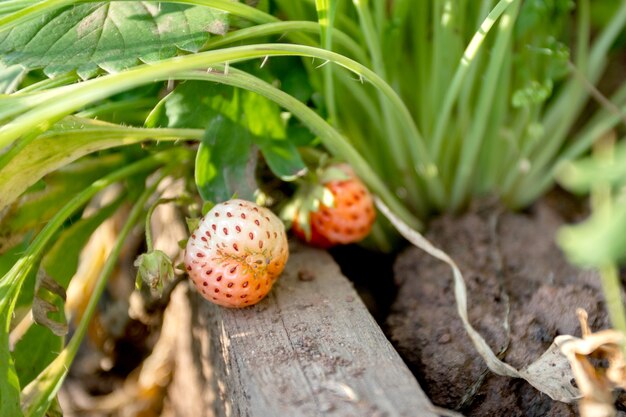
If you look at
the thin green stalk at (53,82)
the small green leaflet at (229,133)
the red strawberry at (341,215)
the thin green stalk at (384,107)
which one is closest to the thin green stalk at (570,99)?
the thin green stalk at (384,107)

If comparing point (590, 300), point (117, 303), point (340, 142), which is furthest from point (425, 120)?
point (117, 303)

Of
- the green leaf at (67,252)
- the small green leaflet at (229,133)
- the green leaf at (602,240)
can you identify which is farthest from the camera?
the green leaf at (67,252)

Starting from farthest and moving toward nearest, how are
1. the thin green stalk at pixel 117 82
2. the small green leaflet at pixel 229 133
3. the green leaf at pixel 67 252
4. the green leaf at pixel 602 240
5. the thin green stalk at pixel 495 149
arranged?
the thin green stalk at pixel 495 149 < the green leaf at pixel 67 252 < the small green leaflet at pixel 229 133 < the thin green stalk at pixel 117 82 < the green leaf at pixel 602 240

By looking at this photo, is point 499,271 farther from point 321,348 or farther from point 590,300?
point 321,348

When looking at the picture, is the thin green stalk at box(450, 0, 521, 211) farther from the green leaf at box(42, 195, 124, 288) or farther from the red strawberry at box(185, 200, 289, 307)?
the green leaf at box(42, 195, 124, 288)

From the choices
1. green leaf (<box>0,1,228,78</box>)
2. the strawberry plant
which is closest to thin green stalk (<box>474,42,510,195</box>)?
the strawberry plant

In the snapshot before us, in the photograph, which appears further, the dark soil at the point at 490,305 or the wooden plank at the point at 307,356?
the dark soil at the point at 490,305

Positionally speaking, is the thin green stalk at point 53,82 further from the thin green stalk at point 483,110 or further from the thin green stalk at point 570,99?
the thin green stalk at point 570,99
